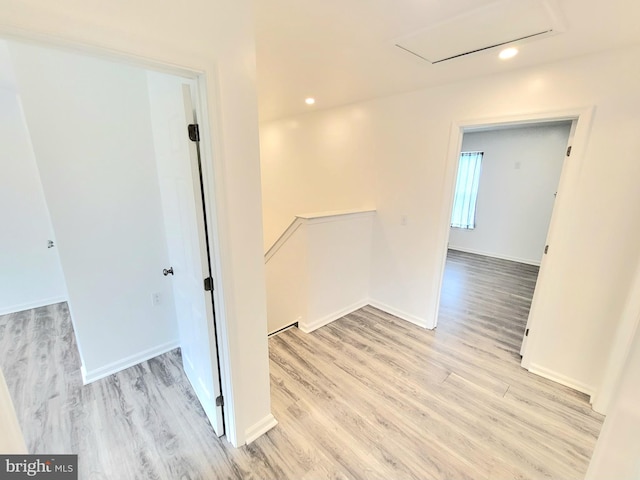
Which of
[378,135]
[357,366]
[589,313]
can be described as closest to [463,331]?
[589,313]

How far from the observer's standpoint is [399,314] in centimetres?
314

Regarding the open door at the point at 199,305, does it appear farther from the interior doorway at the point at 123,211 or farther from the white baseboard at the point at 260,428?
the white baseboard at the point at 260,428

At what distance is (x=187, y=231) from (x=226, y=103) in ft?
2.48

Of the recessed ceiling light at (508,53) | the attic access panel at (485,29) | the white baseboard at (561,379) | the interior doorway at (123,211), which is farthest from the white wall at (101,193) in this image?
the white baseboard at (561,379)

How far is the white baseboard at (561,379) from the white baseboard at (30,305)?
5.14 m

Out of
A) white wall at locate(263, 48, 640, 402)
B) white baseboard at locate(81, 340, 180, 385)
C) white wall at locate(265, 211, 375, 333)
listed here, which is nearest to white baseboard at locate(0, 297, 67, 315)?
white baseboard at locate(81, 340, 180, 385)

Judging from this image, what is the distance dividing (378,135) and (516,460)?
2.87 metres

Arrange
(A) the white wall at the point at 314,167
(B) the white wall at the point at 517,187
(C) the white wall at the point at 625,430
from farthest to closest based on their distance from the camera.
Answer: (B) the white wall at the point at 517,187 → (A) the white wall at the point at 314,167 → (C) the white wall at the point at 625,430

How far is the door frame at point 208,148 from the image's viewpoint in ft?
2.86

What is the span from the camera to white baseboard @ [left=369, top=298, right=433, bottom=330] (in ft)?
9.66

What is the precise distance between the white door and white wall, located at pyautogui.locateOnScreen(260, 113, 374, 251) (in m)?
2.11

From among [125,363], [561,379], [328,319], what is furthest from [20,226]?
[561,379]

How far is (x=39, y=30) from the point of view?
82cm

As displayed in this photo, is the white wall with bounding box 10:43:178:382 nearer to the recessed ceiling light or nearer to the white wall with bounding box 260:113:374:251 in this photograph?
the white wall with bounding box 260:113:374:251
